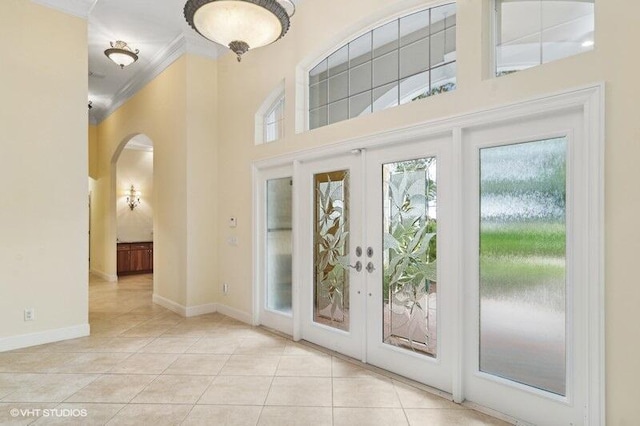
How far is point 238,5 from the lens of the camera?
2627mm

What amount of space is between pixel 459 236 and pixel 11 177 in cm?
464

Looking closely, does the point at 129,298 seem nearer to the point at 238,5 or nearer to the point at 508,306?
the point at 238,5

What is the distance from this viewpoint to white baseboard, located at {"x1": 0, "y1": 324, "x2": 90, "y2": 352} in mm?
3980

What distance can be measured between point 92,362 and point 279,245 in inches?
90.8

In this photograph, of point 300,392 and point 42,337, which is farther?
point 42,337

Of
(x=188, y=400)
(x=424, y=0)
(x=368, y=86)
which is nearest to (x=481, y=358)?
(x=188, y=400)

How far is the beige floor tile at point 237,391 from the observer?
113 inches

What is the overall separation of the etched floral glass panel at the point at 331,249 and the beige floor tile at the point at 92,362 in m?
2.08

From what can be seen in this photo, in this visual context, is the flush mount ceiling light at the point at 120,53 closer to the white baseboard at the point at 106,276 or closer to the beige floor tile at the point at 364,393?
the white baseboard at the point at 106,276

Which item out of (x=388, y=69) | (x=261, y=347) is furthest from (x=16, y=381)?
(x=388, y=69)

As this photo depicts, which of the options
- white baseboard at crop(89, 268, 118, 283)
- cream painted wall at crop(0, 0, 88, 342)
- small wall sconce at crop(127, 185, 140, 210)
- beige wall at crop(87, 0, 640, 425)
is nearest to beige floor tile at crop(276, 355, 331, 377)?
beige wall at crop(87, 0, 640, 425)

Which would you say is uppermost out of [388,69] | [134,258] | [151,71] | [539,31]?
[151,71]

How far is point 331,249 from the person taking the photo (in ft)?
13.1

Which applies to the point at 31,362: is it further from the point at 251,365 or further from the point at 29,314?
the point at 251,365
